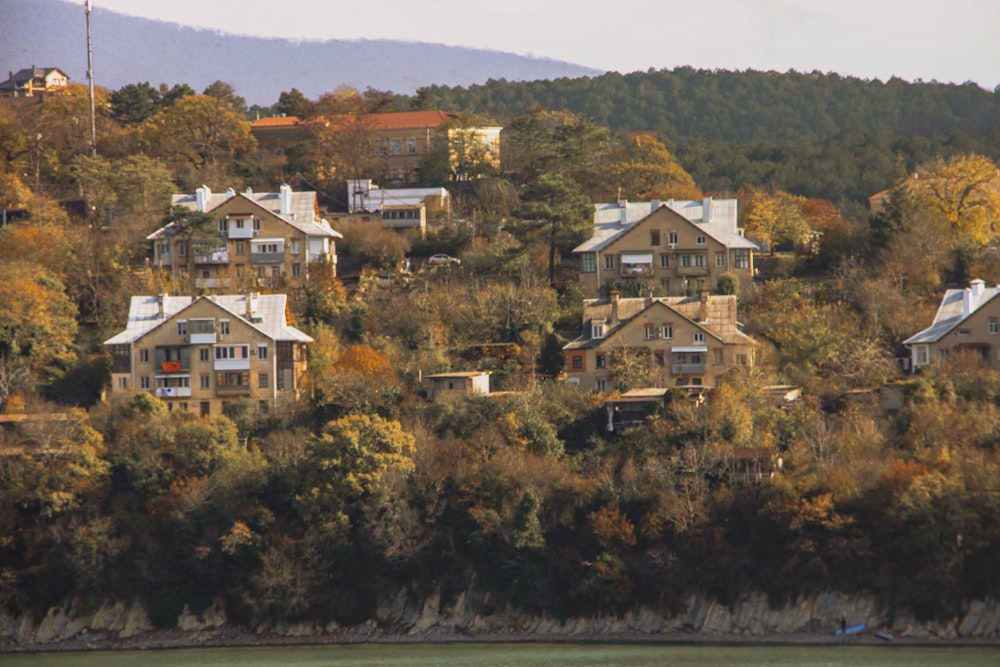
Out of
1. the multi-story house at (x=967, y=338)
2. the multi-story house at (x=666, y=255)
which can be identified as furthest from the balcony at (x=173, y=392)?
the multi-story house at (x=967, y=338)

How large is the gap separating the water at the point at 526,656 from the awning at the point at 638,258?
793 inches

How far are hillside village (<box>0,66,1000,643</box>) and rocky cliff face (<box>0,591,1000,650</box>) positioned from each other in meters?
0.28

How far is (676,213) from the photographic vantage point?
200 ft

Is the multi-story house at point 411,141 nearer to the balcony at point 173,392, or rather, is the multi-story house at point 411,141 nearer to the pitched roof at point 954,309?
the balcony at point 173,392

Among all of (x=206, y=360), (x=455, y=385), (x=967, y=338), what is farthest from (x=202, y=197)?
(x=967, y=338)

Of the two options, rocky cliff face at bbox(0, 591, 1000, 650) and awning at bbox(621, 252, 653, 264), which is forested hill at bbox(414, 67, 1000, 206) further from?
rocky cliff face at bbox(0, 591, 1000, 650)

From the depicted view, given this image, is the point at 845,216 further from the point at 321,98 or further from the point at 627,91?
the point at 627,91

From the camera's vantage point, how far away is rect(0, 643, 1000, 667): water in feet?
→ 132

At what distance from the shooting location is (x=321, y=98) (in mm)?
83000

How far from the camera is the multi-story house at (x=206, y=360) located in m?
54.6

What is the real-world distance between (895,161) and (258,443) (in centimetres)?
4584

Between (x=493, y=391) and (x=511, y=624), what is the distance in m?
9.89

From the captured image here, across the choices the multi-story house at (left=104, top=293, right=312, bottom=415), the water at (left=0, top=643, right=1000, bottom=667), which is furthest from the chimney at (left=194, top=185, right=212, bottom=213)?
the water at (left=0, top=643, right=1000, bottom=667)

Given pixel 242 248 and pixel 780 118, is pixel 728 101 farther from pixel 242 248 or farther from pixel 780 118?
pixel 242 248
